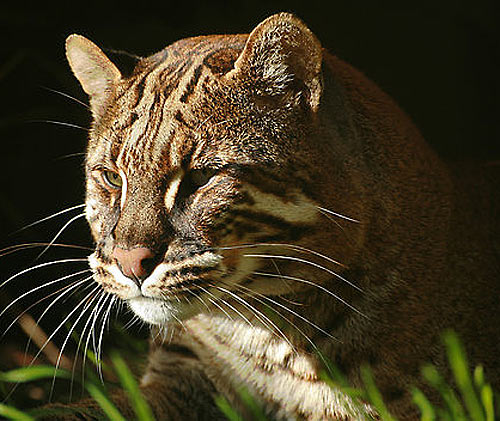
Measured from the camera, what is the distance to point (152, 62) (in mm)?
3473

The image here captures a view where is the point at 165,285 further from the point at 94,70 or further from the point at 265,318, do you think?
the point at 94,70

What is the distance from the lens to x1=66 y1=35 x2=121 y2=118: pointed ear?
11.4 feet

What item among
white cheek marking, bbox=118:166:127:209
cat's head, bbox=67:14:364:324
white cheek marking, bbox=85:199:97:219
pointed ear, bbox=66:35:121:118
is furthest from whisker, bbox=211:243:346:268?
pointed ear, bbox=66:35:121:118

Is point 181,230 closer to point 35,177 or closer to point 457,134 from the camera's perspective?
point 35,177

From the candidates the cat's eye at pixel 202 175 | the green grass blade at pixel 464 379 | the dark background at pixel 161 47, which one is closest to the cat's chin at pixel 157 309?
the cat's eye at pixel 202 175

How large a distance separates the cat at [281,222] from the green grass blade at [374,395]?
0.04m

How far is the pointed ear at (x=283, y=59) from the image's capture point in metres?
2.98

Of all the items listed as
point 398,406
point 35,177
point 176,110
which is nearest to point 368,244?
point 398,406

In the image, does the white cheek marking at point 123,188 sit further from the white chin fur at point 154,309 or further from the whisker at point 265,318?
the whisker at point 265,318

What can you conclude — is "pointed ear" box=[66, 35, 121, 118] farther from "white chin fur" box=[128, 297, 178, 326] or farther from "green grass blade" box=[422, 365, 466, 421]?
"green grass blade" box=[422, 365, 466, 421]

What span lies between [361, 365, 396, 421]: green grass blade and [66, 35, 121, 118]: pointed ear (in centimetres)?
156

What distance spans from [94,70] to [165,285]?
3.94 ft

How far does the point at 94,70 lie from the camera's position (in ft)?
11.7

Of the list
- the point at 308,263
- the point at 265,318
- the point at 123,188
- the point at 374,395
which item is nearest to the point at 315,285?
the point at 308,263
